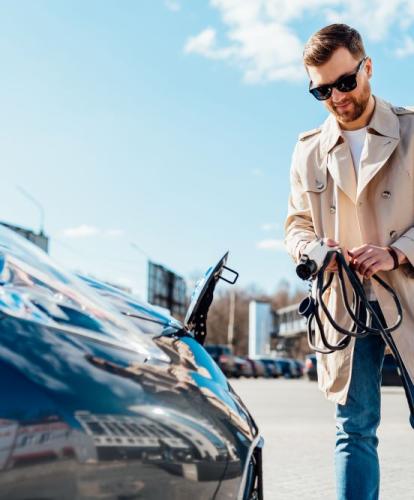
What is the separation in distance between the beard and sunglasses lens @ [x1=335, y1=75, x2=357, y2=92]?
0.15ft

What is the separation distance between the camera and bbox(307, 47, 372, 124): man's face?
289 centimetres

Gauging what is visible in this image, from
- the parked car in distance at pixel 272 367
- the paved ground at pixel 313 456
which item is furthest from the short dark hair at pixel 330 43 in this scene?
the parked car in distance at pixel 272 367

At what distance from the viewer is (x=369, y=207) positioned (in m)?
3.00

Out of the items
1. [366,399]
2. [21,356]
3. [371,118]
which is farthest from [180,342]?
[371,118]

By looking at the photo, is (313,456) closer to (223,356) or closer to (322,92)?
(322,92)

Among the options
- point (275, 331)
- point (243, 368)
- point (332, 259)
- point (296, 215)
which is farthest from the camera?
point (275, 331)

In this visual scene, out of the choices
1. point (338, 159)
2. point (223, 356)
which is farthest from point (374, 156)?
point (223, 356)

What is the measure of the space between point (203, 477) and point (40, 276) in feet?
2.13

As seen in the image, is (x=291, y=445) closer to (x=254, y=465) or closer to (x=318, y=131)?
(x=318, y=131)

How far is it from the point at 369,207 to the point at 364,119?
0.34m

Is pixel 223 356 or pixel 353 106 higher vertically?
pixel 223 356

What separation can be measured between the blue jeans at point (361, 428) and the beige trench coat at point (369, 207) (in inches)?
1.9

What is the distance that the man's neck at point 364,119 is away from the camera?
3043 millimetres

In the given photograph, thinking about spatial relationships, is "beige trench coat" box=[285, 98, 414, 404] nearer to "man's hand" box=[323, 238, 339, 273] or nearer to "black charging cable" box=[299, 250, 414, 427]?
"black charging cable" box=[299, 250, 414, 427]
